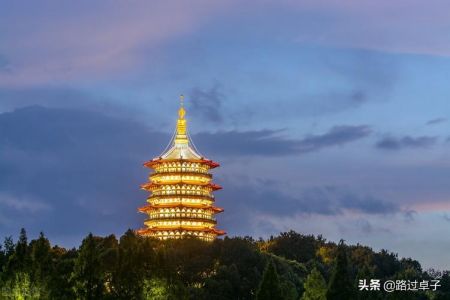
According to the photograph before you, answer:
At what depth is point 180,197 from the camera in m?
150

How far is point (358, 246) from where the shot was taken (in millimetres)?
171250

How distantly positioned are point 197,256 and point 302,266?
23.2 metres

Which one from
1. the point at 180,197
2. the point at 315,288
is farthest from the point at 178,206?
the point at 315,288

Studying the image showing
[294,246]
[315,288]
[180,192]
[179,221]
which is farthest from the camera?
[294,246]

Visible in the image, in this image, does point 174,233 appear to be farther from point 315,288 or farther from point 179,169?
point 315,288

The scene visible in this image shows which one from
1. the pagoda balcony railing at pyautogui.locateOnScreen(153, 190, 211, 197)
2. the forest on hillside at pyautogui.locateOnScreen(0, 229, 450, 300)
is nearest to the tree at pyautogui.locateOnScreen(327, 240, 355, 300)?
the forest on hillside at pyautogui.locateOnScreen(0, 229, 450, 300)

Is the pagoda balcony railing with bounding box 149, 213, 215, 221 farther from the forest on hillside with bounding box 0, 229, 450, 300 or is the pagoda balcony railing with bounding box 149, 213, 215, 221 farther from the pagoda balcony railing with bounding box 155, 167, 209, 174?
the forest on hillside with bounding box 0, 229, 450, 300

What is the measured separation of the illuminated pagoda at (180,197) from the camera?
149m

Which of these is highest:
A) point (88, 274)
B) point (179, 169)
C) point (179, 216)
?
point (179, 169)

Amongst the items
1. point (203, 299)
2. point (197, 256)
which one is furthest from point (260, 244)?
point (203, 299)

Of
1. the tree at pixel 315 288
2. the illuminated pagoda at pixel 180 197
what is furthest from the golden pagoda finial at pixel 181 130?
the tree at pixel 315 288

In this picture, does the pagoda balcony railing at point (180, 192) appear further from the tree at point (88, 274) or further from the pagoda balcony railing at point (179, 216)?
the tree at point (88, 274)

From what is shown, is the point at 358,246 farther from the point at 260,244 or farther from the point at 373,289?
the point at 373,289

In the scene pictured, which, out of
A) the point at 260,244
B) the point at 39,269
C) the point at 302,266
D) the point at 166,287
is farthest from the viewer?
the point at 260,244
